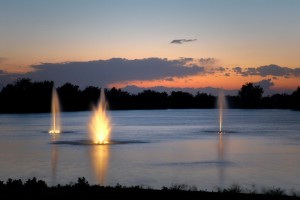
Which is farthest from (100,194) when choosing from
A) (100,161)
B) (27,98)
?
(27,98)

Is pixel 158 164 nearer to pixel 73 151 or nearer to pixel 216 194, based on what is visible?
pixel 73 151

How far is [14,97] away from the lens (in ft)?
569

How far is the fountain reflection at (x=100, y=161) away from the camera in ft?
77.5

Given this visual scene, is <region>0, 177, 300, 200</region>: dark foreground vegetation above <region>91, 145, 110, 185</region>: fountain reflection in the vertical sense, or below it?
above

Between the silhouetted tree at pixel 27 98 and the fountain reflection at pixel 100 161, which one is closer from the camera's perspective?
the fountain reflection at pixel 100 161

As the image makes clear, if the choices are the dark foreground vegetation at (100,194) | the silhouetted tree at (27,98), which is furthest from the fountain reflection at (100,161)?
the silhouetted tree at (27,98)

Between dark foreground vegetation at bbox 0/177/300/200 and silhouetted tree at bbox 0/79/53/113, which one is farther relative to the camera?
silhouetted tree at bbox 0/79/53/113

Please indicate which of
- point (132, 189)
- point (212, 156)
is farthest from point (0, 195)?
point (212, 156)

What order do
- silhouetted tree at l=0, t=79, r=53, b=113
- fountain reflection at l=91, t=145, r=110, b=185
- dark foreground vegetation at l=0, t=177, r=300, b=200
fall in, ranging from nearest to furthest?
dark foreground vegetation at l=0, t=177, r=300, b=200, fountain reflection at l=91, t=145, r=110, b=185, silhouetted tree at l=0, t=79, r=53, b=113

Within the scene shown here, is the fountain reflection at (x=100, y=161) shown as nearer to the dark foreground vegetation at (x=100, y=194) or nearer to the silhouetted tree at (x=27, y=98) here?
the dark foreground vegetation at (x=100, y=194)

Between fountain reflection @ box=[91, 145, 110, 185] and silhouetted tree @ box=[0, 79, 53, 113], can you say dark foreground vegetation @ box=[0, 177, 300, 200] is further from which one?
silhouetted tree @ box=[0, 79, 53, 113]

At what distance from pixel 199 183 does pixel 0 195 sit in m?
11.1

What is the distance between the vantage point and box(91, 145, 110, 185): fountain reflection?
77.5ft

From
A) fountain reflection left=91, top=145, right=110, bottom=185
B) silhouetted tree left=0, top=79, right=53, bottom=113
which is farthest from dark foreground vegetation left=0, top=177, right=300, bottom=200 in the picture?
silhouetted tree left=0, top=79, right=53, bottom=113
